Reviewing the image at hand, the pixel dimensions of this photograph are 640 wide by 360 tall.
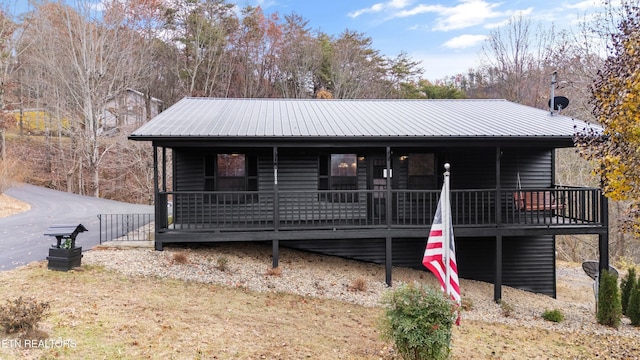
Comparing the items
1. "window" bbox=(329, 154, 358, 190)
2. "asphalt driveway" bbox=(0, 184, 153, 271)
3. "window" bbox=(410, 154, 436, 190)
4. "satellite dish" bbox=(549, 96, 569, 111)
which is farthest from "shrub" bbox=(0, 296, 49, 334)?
"satellite dish" bbox=(549, 96, 569, 111)

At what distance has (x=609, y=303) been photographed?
884 centimetres

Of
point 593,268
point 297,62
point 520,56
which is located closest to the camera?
point 593,268

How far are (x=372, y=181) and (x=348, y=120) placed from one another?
2023 millimetres

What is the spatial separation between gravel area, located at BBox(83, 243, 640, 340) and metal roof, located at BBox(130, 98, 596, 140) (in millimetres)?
3060

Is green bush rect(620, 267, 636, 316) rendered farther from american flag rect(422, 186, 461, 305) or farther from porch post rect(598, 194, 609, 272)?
american flag rect(422, 186, 461, 305)

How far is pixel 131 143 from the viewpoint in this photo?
80.7 feet

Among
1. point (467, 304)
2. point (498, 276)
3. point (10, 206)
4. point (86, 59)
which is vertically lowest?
point (467, 304)

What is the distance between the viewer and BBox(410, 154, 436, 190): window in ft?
38.7

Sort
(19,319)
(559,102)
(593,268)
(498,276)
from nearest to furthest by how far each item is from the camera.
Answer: (19,319) < (498,276) < (593,268) < (559,102)

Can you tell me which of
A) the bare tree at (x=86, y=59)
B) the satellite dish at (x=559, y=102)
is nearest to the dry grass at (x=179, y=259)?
the satellite dish at (x=559, y=102)

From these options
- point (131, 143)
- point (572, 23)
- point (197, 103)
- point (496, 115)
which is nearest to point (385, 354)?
point (496, 115)

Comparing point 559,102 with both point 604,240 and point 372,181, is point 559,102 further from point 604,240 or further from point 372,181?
point 372,181

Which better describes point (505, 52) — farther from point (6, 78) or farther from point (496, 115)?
point (6, 78)

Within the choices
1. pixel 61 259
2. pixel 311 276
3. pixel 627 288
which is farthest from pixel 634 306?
pixel 61 259
